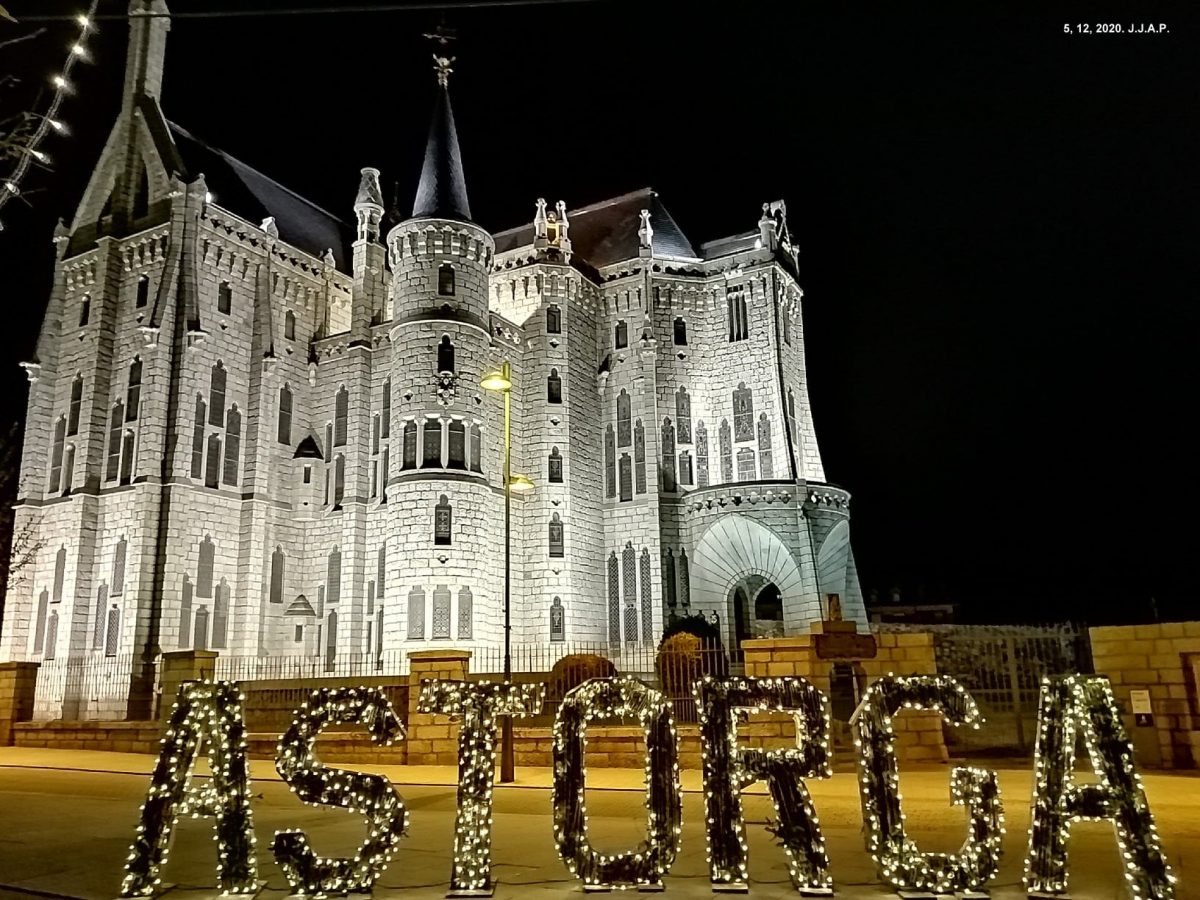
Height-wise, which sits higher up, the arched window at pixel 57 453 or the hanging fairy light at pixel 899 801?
the arched window at pixel 57 453

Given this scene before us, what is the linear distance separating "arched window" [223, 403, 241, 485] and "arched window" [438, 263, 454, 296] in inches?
386

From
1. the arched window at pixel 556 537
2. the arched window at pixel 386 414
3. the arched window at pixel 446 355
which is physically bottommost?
the arched window at pixel 556 537

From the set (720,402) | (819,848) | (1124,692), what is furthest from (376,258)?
(819,848)

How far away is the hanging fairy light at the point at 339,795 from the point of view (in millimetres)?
6738

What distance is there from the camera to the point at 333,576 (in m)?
35.5

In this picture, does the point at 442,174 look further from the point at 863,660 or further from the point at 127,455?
the point at 863,660

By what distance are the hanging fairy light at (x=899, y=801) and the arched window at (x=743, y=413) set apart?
98.2 ft

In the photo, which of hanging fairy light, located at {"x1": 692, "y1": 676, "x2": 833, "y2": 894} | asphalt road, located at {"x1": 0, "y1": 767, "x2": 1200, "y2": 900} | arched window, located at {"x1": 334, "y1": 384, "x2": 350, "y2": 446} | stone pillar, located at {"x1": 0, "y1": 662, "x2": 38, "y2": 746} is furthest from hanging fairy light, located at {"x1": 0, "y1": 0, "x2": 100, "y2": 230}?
arched window, located at {"x1": 334, "y1": 384, "x2": 350, "y2": 446}

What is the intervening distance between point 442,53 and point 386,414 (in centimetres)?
1558

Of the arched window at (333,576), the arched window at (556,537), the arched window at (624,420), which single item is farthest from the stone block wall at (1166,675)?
the arched window at (333,576)

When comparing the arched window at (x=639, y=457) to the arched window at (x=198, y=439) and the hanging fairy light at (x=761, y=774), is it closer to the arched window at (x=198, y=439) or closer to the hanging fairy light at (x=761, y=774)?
the arched window at (x=198, y=439)

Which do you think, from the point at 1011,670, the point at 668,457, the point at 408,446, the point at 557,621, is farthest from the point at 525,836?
the point at 668,457

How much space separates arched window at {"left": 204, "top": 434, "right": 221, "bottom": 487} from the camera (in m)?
33.6

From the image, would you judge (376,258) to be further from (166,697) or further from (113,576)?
(166,697)
